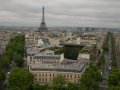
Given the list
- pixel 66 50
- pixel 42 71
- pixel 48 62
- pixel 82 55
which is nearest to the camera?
pixel 42 71

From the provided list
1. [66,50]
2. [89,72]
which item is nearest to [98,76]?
[89,72]

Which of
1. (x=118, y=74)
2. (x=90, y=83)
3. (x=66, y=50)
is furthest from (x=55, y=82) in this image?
(x=66, y=50)

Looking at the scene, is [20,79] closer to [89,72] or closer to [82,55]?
[89,72]

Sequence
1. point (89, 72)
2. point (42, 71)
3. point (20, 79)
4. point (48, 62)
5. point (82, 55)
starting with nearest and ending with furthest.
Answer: point (20, 79), point (89, 72), point (42, 71), point (48, 62), point (82, 55)

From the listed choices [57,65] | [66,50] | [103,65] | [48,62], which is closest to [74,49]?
[66,50]

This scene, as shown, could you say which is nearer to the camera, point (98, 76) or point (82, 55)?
point (98, 76)

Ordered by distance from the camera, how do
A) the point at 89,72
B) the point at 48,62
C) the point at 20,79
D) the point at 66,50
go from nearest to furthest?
the point at 20,79 < the point at 89,72 < the point at 48,62 < the point at 66,50

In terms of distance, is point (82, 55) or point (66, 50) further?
point (66, 50)

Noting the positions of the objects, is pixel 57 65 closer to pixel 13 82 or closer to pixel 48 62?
pixel 48 62

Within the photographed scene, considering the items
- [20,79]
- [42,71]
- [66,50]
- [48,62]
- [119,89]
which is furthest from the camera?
[66,50]
